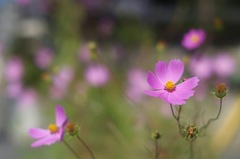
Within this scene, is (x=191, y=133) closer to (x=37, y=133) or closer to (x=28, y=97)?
(x=37, y=133)

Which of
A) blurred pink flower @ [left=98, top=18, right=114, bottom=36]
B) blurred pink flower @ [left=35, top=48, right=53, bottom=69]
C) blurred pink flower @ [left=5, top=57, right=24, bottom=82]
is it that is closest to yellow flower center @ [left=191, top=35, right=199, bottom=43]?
blurred pink flower @ [left=35, top=48, right=53, bottom=69]

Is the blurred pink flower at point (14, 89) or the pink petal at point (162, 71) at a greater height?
the blurred pink flower at point (14, 89)

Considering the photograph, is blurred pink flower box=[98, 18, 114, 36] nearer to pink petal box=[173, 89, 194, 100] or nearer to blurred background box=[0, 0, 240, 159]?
blurred background box=[0, 0, 240, 159]

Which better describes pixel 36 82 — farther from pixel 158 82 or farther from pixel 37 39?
pixel 158 82

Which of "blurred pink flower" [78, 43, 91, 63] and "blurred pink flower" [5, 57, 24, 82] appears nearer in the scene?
"blurred pink flower" [78, 43, 91, 63]

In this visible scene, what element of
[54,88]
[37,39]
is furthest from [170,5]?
[54,88]

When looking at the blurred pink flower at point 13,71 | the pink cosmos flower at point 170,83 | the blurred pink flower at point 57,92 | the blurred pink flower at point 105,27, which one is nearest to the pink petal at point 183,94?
the pink cosmos flower at point 170,83

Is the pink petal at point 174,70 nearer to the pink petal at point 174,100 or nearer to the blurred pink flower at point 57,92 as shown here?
the pink petal at point 174,100
